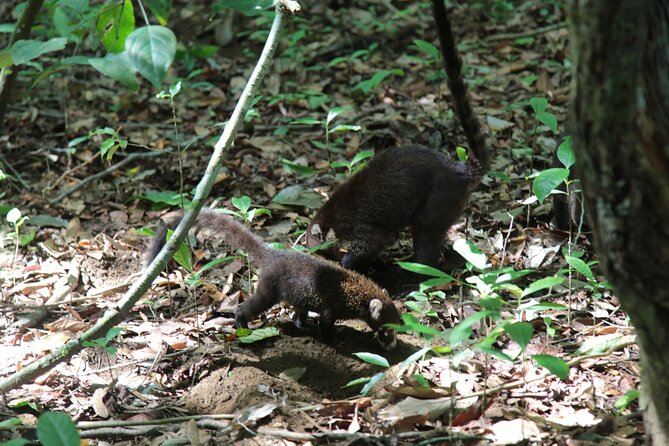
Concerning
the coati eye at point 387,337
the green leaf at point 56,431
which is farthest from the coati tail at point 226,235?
the green leaf at point 56,431

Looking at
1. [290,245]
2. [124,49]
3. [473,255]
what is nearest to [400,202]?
[290,245]

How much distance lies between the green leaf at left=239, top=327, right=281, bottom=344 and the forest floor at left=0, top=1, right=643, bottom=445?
67mm

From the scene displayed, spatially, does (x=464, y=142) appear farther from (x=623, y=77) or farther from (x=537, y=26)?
(x=623, y=77)

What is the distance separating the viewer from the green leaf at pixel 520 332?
2898 mm

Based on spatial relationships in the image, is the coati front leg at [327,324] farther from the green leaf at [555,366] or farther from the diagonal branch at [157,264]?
the green leaf at [555,366]

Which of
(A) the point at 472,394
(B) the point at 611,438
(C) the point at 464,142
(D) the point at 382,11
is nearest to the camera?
(B) the point at 611,438

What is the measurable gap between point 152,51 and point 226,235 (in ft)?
9.30

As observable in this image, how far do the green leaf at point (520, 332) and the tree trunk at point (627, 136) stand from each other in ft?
2.04

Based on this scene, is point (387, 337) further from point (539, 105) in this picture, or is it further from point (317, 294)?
point (539, 105)

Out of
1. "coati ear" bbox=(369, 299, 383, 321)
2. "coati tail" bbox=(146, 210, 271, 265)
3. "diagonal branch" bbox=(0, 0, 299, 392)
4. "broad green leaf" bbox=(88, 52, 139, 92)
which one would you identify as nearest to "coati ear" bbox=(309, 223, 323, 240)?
"coati tail" bbox=(146, 210, 271, 265)

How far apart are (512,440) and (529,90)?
5265mm

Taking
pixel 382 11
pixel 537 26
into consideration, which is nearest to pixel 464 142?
pixel 537 26

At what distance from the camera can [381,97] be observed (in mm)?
7871

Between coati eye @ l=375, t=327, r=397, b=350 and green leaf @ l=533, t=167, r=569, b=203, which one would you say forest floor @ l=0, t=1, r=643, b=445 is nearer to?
coati eye @ l=375, t=327, r=397, b=350
